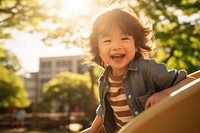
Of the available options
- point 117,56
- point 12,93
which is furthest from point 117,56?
point 12,93

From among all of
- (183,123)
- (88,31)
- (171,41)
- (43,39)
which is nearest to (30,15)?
(43,39)

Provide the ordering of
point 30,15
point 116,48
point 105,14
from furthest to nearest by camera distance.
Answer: point 30,15, point 105,14, point 116,48

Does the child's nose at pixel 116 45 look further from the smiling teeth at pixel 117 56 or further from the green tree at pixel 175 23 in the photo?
the green tree at pixel 175 23

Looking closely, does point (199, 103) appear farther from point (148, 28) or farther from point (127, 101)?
point (148, 28)

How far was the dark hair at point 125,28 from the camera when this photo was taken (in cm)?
203

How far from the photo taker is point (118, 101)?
6.97ft

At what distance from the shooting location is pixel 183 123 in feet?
4.09

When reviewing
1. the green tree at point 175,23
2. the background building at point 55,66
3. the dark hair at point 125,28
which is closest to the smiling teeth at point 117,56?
the dark hair at point 125,28

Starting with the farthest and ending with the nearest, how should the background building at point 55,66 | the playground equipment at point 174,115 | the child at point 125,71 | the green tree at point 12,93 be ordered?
the background building at point 55,66 → the green tree at point 12,93 → the child at point 125,71 → the playground equipment at point 174,115

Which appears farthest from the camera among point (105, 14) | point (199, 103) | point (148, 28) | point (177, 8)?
point (177, 8)

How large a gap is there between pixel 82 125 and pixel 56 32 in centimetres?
711

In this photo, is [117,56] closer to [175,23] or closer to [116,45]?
[116,45]

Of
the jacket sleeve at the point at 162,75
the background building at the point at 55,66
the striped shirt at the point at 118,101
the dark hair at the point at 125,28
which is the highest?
the dark hair at the point at 125,28

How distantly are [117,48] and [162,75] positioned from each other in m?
0.28
